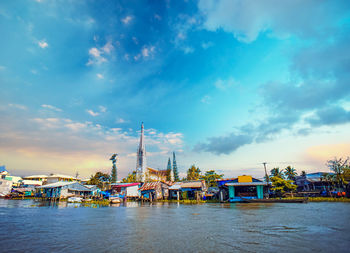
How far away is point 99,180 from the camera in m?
58.3

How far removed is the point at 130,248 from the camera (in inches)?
280

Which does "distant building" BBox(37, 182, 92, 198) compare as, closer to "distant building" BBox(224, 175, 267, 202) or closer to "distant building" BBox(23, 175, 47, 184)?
"distant building" BBox(224, 175, 267, 202)

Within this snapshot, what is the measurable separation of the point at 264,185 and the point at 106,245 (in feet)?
98.9

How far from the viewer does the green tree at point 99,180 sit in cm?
5625

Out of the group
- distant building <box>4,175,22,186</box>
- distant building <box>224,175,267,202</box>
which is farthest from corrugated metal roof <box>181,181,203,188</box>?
distant building <box>4,175,22,186</box>

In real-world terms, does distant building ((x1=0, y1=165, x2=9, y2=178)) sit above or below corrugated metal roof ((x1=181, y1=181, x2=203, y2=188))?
above

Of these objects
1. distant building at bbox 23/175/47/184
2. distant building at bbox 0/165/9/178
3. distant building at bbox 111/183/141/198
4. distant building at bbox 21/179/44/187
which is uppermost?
distant building at bbox 0/165/9/178

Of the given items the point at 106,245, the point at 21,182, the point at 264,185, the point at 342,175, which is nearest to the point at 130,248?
the point at 106,245

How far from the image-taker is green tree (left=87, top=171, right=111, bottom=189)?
56250 millimetres

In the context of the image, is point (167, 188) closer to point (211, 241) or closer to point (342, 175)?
point (342, 175)

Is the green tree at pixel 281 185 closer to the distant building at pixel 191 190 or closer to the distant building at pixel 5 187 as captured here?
the distant building at pixel 191 190

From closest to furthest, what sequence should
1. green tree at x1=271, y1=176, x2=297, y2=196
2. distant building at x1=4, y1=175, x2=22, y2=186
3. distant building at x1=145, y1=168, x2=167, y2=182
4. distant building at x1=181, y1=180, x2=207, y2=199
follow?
green tree at x1=271, y1=176, x2=297, y2=196 → distant building at x1=181, y1=180, x2=207, y2=199 → distant building at x1=145, y1=168, x2=167, y2=182 → distant building at x1=4, y1=175, x2=22, y2=186

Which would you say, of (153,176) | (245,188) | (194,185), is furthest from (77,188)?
(153,176)

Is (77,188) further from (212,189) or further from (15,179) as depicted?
(15,179)
